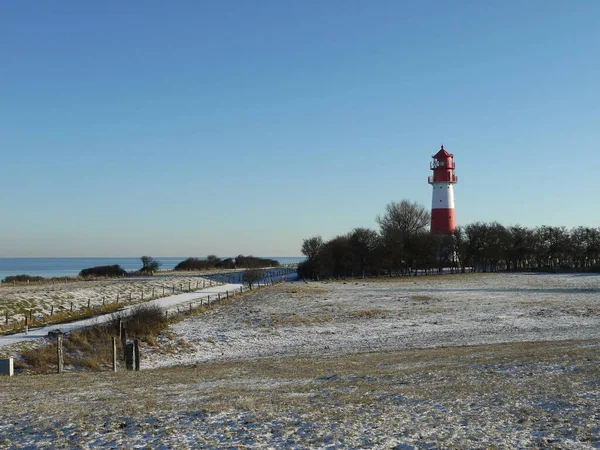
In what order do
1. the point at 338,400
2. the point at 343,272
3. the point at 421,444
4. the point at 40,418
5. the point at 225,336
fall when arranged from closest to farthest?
the point at 421,444 → the point at 40,418 → the point at 338,400 → the point at 225,336 → the point at 343,272

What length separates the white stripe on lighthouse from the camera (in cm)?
9056

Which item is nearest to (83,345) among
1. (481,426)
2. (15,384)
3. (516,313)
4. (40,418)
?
(15,384)

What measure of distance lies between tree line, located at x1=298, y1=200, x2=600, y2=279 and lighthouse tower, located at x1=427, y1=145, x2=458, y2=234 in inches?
83.7

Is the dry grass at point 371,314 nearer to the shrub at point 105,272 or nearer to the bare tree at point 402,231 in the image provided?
the bare tree at point 402,231

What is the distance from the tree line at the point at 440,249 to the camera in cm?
9394

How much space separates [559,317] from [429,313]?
25.7 ft

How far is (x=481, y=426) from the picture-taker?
388 inches

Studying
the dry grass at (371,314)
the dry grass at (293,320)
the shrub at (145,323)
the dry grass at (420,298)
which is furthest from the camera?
the dry grass at (420,298)

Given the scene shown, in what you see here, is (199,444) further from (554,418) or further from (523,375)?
(523,375)

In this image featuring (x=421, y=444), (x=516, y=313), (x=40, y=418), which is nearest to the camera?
(x=421, y=444)

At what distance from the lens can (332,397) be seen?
1248 cm

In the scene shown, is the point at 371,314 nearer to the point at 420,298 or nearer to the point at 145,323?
the point at 420,298

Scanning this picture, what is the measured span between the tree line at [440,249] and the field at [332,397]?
64.9 meters

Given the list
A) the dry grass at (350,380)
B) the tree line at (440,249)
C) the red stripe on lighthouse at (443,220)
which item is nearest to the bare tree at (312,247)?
the tree line at (440,249)
